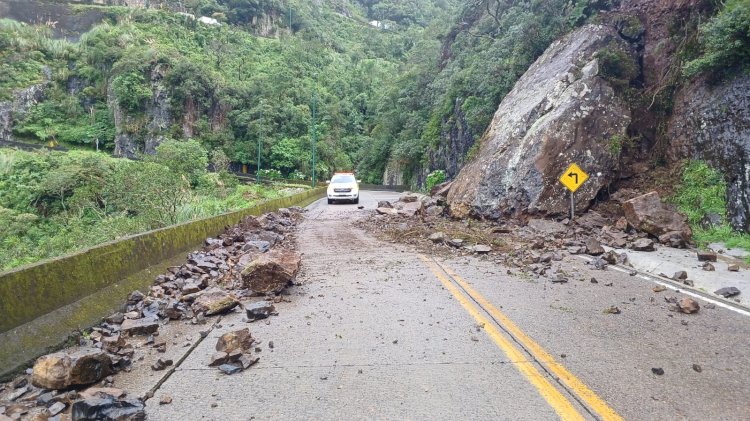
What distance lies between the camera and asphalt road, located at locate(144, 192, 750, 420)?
324 cm

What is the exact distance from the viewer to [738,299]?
243 inches

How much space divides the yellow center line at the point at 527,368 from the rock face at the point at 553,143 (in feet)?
29.0

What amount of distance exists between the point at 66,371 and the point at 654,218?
10918 mm

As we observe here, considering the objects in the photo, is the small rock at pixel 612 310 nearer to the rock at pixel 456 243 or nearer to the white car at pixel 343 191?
the rock at pixel 456 243

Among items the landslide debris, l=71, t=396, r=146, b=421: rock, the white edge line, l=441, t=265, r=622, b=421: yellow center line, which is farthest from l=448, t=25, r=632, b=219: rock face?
l=71, t=396, r=146, b=421: rock

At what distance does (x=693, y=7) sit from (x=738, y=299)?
39.1ft

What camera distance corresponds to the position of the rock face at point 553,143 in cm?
1391

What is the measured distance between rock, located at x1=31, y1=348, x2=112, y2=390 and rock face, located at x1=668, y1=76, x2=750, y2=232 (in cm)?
1184

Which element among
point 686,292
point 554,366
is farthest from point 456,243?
point 554,366

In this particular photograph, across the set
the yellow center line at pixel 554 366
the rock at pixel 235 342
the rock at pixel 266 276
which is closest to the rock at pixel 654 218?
the yellow center line at pixel 554 366

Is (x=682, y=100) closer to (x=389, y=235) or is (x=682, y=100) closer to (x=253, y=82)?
(x=389, y=235)

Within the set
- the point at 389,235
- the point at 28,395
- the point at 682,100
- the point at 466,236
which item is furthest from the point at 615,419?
the point at 682,100

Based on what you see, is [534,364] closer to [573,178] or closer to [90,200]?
[573,178]

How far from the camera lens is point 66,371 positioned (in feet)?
11.6
